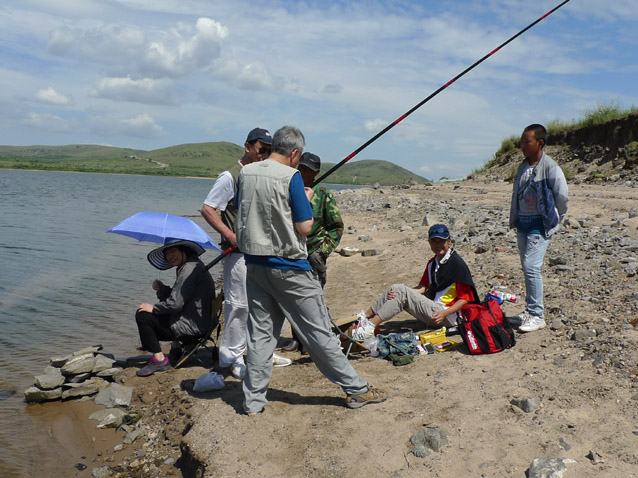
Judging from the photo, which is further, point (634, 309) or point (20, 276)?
point (20, 276)

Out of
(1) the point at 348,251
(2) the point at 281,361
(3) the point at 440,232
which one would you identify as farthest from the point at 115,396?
(1) the point at 348,251

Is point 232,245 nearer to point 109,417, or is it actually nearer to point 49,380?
point 109,417

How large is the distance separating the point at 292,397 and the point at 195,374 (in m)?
1.52

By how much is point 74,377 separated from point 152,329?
1.06 m

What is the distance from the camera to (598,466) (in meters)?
3.35

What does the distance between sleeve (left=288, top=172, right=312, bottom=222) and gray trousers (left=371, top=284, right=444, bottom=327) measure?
2412mm

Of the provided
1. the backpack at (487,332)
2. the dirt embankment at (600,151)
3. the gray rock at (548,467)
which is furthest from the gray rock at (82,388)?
the dirt embankment at (600,151)

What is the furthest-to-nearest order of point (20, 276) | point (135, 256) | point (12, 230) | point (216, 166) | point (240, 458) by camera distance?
1. point (216, 166)
2. point (12, 230)
3. point (135, 256)
4. point (20, 276)
5. point (240, 458)

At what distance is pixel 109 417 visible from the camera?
17.4 feet

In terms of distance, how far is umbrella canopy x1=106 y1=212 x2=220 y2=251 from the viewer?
5992mm

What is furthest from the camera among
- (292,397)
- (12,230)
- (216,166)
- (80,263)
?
(216,166)

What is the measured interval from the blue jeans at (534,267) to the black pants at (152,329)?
3868 mm

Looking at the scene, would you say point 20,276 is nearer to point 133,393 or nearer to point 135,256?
point 135,256

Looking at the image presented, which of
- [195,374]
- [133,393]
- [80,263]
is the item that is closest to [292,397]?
[195,374]
